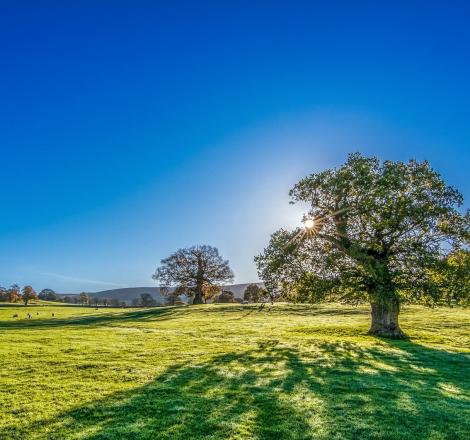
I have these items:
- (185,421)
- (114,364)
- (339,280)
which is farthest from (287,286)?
(185,421)

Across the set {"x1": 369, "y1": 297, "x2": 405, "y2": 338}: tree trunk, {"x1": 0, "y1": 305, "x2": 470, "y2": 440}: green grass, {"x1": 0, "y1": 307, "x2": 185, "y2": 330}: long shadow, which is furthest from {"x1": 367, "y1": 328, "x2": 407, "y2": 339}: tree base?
{"x1": 0, "y1": 307, "x2": 185, "y2": 330}: long shadow

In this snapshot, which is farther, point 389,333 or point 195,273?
point 195,273

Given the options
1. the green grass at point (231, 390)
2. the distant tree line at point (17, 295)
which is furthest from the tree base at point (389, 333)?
the distant tree line at point (17, 295)

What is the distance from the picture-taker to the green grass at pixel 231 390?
9.41m

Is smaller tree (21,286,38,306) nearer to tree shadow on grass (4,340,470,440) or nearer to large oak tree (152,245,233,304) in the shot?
large oak tree (152,245,233,304)

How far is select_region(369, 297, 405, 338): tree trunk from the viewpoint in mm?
29513

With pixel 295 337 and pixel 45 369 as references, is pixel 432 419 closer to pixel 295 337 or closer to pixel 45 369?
pixel 45 369

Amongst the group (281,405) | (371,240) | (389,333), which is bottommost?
(389,333)

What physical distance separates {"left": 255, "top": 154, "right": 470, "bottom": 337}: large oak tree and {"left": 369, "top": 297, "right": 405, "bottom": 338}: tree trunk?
0.07 m

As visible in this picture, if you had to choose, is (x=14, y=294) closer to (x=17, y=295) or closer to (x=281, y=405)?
(x=17, y=295)

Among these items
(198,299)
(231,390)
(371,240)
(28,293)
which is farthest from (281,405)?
(28,293)

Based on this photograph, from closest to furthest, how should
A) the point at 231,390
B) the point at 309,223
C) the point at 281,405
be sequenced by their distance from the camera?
the point at 281,405, the point at 231,390, the point at 309,223

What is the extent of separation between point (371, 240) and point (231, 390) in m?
20.6

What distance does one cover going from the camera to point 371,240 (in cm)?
2991
